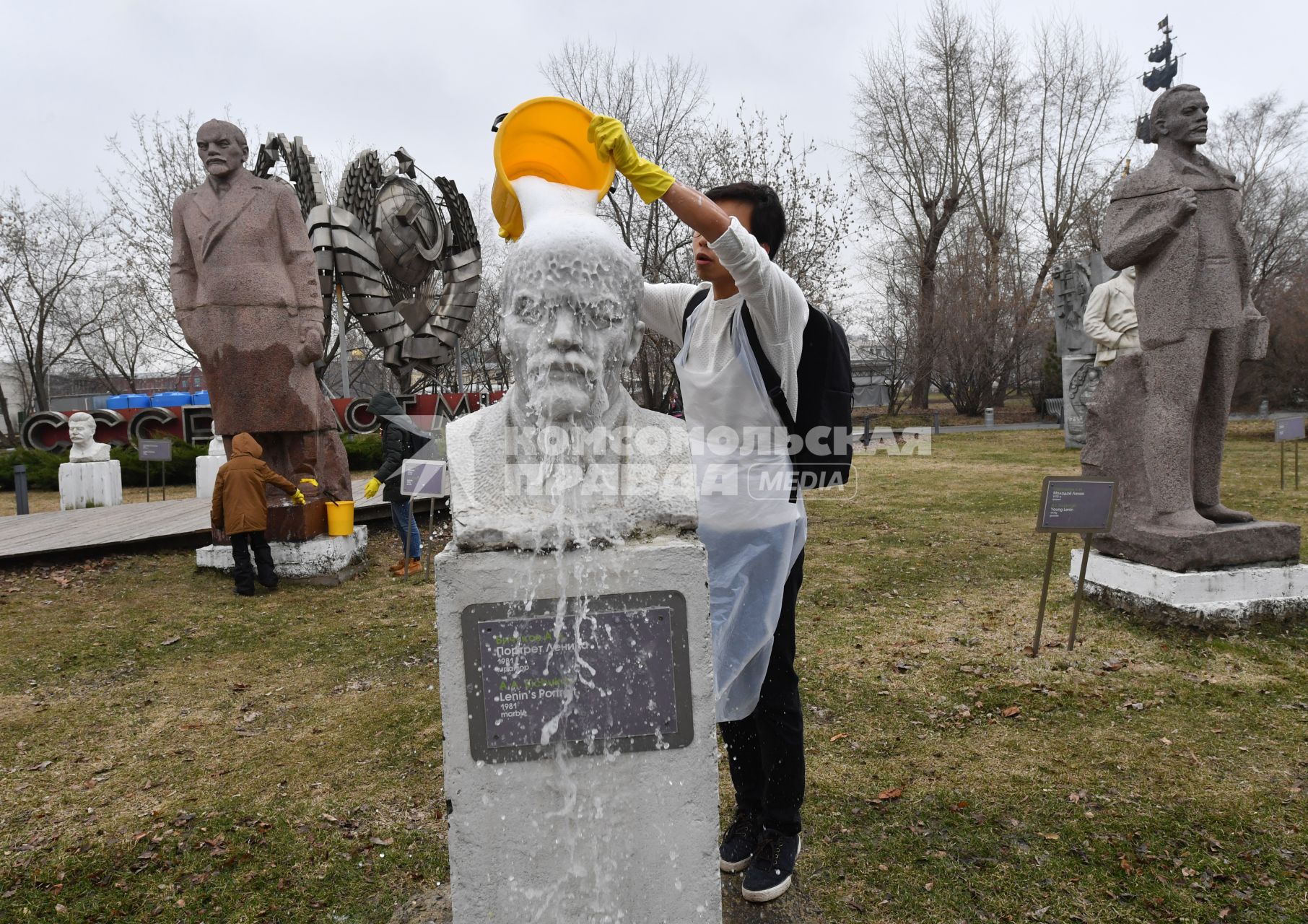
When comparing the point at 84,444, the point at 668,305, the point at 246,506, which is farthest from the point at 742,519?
the point at 84,444

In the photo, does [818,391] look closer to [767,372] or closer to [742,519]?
[767,372]

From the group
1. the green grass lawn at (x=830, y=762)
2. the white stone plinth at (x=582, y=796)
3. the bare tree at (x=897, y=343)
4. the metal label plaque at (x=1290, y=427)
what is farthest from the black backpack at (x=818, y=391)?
the bare tree at (x=897, y=343)

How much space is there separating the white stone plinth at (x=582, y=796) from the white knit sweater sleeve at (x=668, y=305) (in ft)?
3.10

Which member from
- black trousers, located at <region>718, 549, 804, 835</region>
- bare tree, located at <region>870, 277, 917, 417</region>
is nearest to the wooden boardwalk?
black trousers, located at <region>718, 549, 804, 835</region>

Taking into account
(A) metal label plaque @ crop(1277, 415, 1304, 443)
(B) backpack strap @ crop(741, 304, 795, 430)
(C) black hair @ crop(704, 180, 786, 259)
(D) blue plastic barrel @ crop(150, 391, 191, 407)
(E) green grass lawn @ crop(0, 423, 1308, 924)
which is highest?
(C) black hair @ crop(704, 180, 786, 259)

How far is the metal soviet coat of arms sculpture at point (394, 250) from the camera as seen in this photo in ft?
39.8

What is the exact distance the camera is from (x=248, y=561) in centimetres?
642

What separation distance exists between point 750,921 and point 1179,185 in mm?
4906

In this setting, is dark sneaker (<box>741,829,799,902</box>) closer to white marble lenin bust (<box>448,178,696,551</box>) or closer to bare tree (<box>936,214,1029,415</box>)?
white marble lenin bust (<box>448,178,696,551</box>)

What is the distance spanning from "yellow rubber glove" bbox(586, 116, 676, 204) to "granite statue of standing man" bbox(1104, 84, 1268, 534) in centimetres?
431

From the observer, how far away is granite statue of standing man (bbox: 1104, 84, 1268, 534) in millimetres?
4906

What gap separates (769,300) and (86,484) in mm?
11975

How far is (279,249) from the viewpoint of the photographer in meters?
6.67

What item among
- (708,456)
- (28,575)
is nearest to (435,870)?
(708,456)
